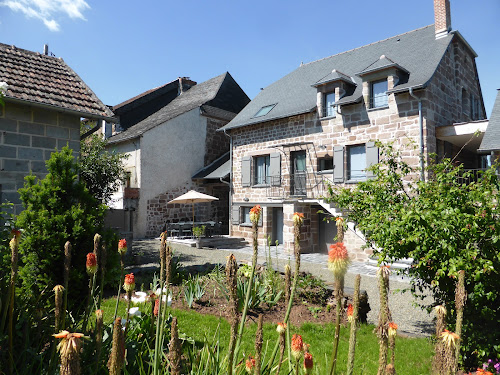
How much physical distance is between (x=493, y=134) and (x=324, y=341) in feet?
31.1

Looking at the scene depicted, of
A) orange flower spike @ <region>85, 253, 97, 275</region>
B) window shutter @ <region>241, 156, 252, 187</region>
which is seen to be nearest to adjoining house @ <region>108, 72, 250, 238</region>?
window shutter @ <region>241, 156, 252, 187</region>

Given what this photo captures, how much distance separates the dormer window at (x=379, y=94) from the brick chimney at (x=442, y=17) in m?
3.14

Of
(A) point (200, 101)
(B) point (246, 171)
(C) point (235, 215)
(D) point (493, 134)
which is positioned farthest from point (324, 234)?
(A) point (200, 101)

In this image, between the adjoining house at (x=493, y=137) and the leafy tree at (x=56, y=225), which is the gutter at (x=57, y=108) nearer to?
the leafy tree at (x=56, y=225)

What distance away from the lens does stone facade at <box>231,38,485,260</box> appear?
12141 millimetres

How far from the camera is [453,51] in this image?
13617mm

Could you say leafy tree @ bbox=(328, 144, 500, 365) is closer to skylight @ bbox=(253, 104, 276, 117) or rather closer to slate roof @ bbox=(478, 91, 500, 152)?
slate roof @ bbox=(478, 91, 500, 152)

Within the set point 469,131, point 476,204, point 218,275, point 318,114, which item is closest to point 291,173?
point 318,114

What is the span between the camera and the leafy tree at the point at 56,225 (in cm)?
473

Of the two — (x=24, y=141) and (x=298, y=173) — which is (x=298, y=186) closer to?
(x=298, y=173)

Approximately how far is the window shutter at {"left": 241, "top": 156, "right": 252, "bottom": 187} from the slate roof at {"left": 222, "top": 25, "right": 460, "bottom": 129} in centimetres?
167

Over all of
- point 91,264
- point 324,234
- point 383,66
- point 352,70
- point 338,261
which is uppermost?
point 352,70

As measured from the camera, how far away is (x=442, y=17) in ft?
42.9

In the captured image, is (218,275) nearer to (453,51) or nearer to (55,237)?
(55,237)
